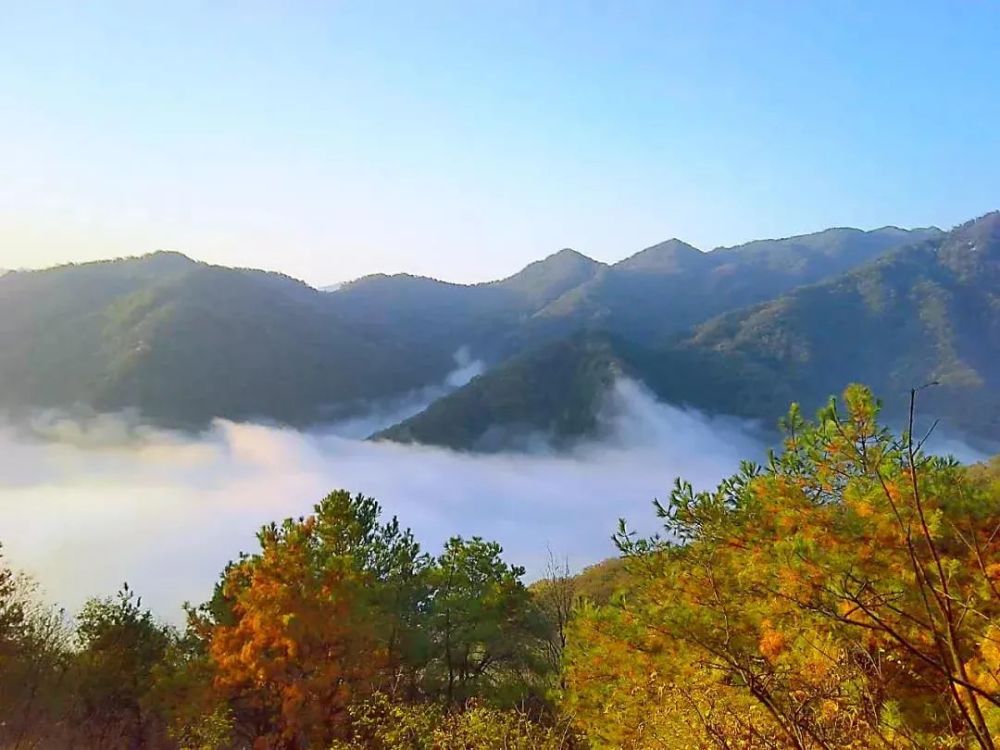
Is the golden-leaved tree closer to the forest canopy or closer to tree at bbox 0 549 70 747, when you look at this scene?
the forest canopy

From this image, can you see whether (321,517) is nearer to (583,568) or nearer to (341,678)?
(341,678)

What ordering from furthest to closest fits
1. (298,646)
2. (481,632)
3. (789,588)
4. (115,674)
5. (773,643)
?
(481,632) < (115,674) < (298,646) < (773,643) < (789,588)

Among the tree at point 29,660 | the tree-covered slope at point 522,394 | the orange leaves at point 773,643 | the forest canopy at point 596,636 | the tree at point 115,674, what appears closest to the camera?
the forest canopy at point 596,636

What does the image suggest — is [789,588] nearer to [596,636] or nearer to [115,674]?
[596,636]

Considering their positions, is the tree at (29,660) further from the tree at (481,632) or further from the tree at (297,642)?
the tree at (481,632)

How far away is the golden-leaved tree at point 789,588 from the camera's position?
7816 millimetres

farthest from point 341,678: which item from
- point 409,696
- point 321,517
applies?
point 321,517

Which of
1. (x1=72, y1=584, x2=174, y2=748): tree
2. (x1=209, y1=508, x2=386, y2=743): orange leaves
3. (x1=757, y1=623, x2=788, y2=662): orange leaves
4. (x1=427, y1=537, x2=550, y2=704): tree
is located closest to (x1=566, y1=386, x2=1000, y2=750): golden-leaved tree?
(x1=757, y1=623, x2=788, y2=662): orange leaves

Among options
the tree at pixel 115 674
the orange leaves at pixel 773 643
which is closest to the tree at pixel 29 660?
the tree at pixel 115 674

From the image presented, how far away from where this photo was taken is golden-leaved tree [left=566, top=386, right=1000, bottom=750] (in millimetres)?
7816

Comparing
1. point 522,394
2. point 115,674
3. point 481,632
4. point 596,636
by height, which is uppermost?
point 596,636

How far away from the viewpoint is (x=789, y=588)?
823 centimetres

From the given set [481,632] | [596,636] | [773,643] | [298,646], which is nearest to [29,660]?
[298,646]

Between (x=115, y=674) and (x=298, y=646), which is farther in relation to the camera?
(x=115, y=674)
